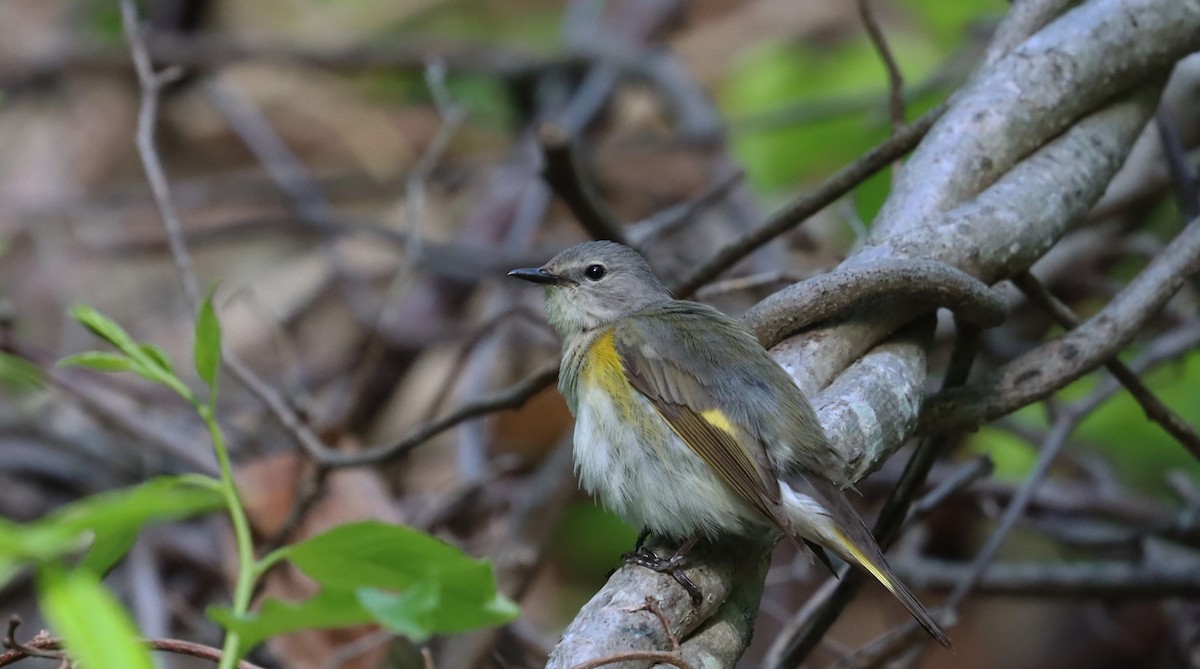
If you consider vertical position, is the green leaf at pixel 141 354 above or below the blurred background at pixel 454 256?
above

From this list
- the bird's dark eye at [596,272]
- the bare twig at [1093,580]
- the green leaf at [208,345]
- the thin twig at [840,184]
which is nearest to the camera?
the green leaf at [208,345]

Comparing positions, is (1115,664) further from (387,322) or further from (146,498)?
(146,498)

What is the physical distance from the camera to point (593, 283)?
3203 mm

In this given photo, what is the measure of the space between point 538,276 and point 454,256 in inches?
82.7

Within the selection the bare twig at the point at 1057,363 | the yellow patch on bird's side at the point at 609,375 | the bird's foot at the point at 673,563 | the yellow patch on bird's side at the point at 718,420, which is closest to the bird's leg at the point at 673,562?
A: the bird's foot at the point at 673,563

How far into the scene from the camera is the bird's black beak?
3.20 m

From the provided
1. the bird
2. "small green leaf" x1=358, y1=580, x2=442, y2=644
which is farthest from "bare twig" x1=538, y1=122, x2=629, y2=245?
"small green leaf" x1=358, y1=580, x2=442, y2=644

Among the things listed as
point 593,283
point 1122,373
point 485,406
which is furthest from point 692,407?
point 1122,373

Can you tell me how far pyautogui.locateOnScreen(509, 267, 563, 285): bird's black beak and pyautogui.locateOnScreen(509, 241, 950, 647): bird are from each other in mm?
293

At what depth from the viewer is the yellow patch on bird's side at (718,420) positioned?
2340mm

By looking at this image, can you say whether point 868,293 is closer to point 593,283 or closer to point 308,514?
point 593,283

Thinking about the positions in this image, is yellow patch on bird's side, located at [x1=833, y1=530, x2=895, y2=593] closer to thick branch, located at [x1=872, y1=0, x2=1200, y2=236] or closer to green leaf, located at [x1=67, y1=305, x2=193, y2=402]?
thick branch, located at [x1=872, y1=0, x2=1200, y2=236]

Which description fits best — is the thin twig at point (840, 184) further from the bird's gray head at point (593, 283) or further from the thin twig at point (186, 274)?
the thin twig at point (186, 274)

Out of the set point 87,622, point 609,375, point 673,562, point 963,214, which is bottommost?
point 673,562
